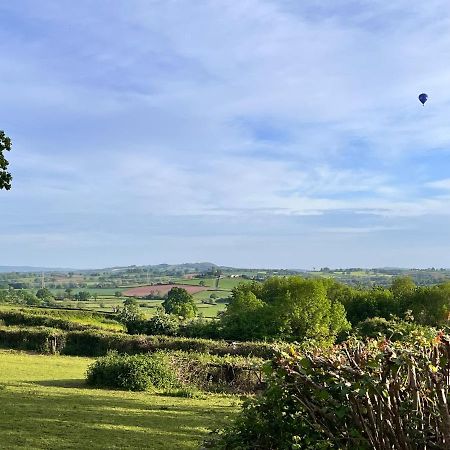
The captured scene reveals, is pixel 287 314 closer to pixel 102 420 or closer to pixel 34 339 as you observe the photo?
pixel 34 339

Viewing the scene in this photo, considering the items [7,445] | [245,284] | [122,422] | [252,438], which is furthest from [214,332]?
[252,438]

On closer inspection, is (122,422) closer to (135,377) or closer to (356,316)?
(135,377)

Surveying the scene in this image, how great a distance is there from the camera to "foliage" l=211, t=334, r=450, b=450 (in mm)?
4613

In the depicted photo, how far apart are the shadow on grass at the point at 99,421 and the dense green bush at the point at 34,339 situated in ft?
82.4

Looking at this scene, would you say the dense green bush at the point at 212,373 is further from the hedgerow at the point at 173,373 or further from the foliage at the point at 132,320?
the foliage at the point at 132,320

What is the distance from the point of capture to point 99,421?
583 inches

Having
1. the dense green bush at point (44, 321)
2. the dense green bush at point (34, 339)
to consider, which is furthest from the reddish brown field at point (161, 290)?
the dense green bush at point (34, 339)

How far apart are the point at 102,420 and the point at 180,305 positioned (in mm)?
70749

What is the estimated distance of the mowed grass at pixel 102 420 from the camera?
11.9 meters

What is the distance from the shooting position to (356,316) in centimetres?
7269

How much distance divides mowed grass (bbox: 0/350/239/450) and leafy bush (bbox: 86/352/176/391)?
6.34 feet

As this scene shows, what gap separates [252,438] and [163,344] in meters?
35.3

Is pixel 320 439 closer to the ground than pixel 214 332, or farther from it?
farther from it

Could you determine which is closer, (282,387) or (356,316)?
(282,387)
